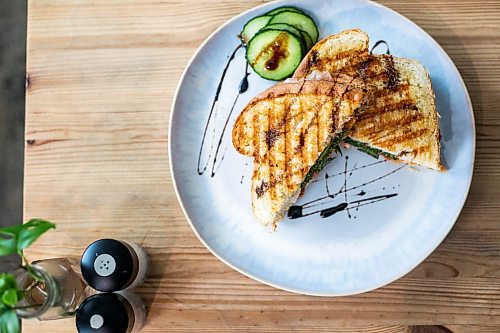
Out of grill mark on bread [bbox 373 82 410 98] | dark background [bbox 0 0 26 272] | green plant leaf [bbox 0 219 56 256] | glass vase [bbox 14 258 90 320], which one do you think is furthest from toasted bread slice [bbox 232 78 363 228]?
dark background [bbox 0 0 26 272]

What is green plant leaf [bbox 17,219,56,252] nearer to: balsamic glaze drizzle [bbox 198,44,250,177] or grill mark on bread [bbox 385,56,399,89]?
balsamic glaze drizzle [bbox 198,44,250,177]

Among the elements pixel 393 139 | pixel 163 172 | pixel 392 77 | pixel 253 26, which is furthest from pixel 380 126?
pixel 163 172

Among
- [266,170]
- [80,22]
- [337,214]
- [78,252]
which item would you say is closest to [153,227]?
[78,252]

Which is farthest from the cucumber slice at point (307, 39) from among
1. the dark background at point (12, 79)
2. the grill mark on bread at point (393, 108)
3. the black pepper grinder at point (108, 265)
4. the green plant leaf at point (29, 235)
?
the dark background at point (12, 79)

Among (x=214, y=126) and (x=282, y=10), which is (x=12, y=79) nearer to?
(x=214, y=126)

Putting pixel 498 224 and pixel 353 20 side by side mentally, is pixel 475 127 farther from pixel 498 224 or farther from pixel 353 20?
pixel 353 20

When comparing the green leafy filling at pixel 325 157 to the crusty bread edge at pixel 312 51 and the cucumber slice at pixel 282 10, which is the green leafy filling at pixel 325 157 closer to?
the crusty bread edge at pixel 312 51
